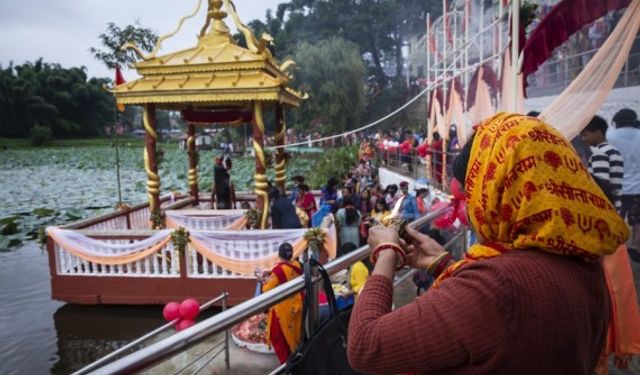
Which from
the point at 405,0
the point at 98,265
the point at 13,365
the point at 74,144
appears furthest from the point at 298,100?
the point at 74,144

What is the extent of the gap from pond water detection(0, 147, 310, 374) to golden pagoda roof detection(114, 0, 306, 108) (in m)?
3.53

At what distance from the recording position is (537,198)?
3.04ft

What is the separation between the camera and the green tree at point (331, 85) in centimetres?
3069

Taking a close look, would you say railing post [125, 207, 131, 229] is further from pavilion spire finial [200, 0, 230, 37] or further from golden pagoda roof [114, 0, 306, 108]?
pavilion spire finial [200, 0, 230, 37]

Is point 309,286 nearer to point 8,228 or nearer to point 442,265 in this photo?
point 442,265

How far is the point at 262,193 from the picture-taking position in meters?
7.80

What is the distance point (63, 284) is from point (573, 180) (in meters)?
7.93

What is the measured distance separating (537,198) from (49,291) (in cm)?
1036

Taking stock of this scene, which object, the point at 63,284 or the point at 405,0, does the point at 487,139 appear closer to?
the point at 63,284

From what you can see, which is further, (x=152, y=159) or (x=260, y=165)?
(x=152, y=159)

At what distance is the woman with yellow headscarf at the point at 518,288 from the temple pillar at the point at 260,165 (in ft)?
22.4

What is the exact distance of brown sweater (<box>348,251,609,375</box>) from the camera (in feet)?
2.83

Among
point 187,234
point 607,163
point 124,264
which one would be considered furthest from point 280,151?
point 607,163

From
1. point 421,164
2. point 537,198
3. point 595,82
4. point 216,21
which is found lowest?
point 421,164
